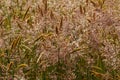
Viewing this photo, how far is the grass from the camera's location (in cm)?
218

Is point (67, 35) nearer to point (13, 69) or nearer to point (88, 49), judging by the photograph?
point (88, 49)

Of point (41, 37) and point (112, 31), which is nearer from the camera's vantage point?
point (41, 37)

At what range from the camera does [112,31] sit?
239 centimetres

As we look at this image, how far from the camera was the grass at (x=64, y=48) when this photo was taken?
2176mm

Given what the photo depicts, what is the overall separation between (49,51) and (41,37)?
0.09 m

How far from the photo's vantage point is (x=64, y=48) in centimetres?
217

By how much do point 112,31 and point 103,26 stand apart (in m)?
0.10

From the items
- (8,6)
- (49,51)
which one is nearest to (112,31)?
(49,51)

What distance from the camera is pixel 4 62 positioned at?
2.30 metres

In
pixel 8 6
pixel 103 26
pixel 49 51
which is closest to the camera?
pixel 49 51

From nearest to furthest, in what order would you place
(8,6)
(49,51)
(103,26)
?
(49,51)
(103,26)
(8,6)

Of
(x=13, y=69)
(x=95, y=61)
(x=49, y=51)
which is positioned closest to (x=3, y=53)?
(x=13, y=69)

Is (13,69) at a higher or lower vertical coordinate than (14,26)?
lower

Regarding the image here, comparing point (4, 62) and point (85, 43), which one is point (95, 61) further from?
point (4, 62)
